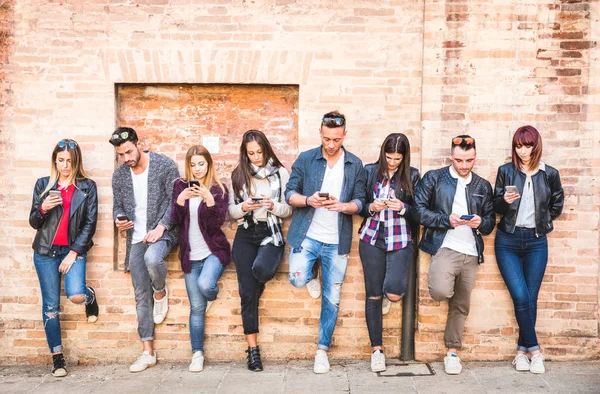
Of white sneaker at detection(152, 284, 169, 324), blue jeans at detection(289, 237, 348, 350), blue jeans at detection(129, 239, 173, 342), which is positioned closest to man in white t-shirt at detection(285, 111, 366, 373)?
blue jeans at detection(289, 237, 348, 350)

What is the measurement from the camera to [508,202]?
5117 mm

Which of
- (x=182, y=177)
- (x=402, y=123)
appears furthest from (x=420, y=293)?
(x=182, y=177)

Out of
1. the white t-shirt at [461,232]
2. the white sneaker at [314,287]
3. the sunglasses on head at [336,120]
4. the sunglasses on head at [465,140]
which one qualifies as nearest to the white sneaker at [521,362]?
the white t-shirt at [461,232]

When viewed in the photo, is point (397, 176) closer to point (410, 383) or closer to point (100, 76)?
point (410, 383)

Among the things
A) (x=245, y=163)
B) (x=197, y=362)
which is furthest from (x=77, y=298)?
(x=245, y=163)

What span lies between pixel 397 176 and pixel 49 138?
3525 millimetres

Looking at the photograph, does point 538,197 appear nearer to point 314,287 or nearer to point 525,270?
point 525,270

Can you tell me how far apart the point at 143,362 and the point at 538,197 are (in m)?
4.14

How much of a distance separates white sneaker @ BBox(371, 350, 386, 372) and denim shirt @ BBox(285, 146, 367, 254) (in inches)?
40.5

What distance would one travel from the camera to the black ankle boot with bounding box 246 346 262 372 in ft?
17.8

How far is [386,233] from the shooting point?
17.2 feet

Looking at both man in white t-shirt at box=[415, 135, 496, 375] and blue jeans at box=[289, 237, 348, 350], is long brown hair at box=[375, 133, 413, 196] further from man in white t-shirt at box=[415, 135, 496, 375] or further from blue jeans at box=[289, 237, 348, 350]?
blue jeans at box=[289, 237, 348, 350]

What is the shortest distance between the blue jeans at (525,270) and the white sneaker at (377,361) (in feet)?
4.47

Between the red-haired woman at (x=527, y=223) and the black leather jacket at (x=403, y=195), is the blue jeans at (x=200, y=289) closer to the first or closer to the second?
the black leather jacket at (x=403, y=195)
